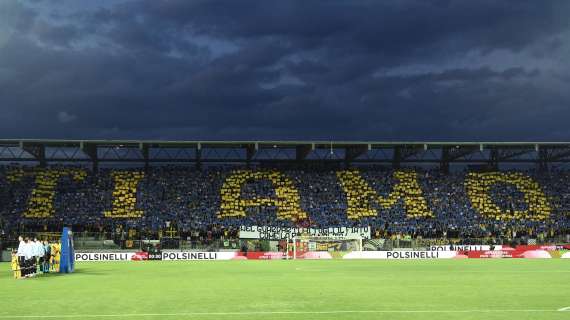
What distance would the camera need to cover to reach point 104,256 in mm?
57719

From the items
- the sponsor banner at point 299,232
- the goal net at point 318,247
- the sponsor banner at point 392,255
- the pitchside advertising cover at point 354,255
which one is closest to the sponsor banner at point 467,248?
the pitchside advertising cover at point 354,255

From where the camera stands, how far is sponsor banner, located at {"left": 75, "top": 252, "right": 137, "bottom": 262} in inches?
2221

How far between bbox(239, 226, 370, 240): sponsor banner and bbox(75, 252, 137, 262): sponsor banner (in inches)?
496

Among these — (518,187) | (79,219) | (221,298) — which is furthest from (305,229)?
(221,298)

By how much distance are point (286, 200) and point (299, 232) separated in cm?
959

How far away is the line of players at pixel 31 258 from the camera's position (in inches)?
1273

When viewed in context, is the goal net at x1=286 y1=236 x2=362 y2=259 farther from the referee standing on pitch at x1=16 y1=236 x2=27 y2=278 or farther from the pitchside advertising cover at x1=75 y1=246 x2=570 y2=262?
the referee standing on pitch at x1=16 y1=236 x2=27 y2=278

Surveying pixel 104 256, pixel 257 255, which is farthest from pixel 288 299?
pixel 104 256

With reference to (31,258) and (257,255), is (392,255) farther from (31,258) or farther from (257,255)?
(31,258)

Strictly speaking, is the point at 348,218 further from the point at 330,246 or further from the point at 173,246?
the point at 173,246

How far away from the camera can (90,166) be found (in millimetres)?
82188

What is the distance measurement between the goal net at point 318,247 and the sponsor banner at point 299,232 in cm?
338

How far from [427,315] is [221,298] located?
23.3 ft

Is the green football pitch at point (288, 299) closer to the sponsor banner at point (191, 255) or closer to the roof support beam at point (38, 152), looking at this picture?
the sponsor banner at point (191, 255)
